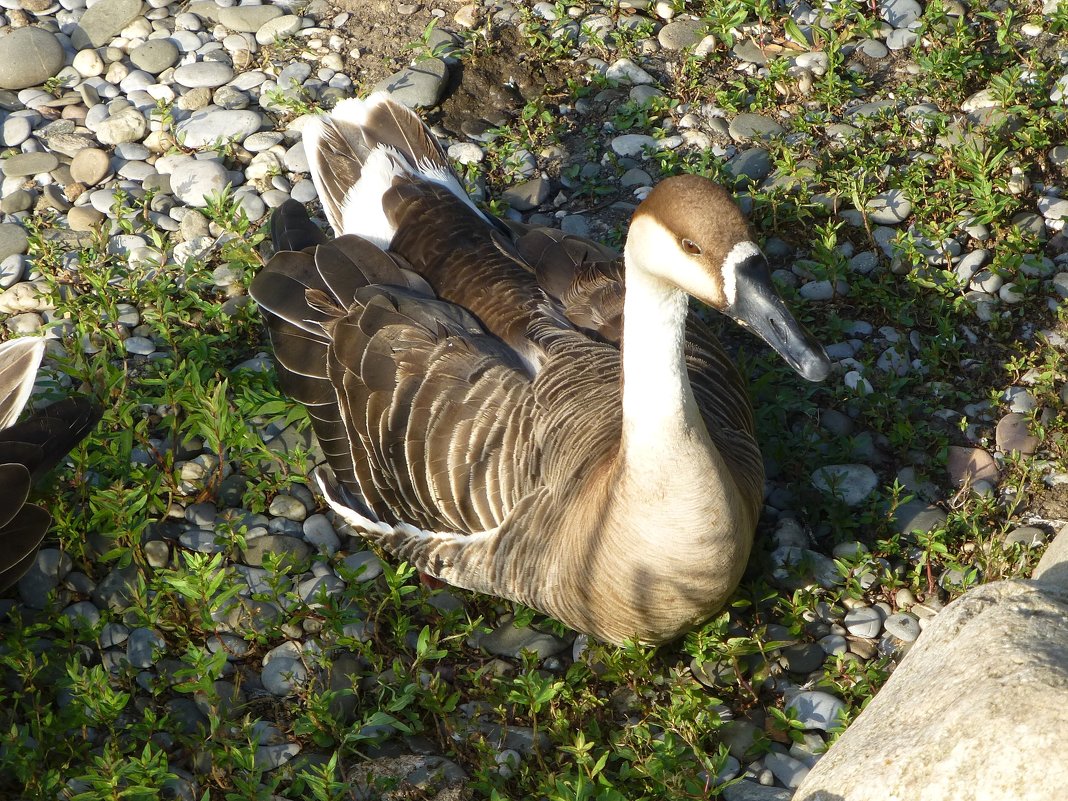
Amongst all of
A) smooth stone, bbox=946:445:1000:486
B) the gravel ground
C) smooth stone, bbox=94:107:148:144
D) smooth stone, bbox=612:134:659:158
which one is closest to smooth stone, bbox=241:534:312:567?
the gravel ground

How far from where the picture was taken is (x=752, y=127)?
18.0 feet

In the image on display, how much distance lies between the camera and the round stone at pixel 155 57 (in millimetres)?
6117

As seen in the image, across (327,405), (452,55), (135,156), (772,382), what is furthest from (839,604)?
(135,156)

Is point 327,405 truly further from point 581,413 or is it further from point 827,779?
point 827,779

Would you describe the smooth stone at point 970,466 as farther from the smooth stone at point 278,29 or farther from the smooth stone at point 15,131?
the smooth stone at point 15,131

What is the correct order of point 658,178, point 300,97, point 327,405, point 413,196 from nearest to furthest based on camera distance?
point 327,405
point 413,196
point 658,178
point 300,97

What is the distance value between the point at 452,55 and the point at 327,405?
8.73 feet

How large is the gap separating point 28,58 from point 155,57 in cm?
69

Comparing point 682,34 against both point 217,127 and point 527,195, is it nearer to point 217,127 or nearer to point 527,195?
point 527,195

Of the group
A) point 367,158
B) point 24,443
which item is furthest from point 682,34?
point 24,443

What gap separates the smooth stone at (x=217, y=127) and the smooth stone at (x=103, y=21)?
0.98 metres

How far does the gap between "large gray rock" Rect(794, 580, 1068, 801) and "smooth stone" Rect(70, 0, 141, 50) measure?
5545mm

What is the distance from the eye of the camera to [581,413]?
357 centimetres

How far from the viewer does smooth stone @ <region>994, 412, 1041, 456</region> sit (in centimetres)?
414
